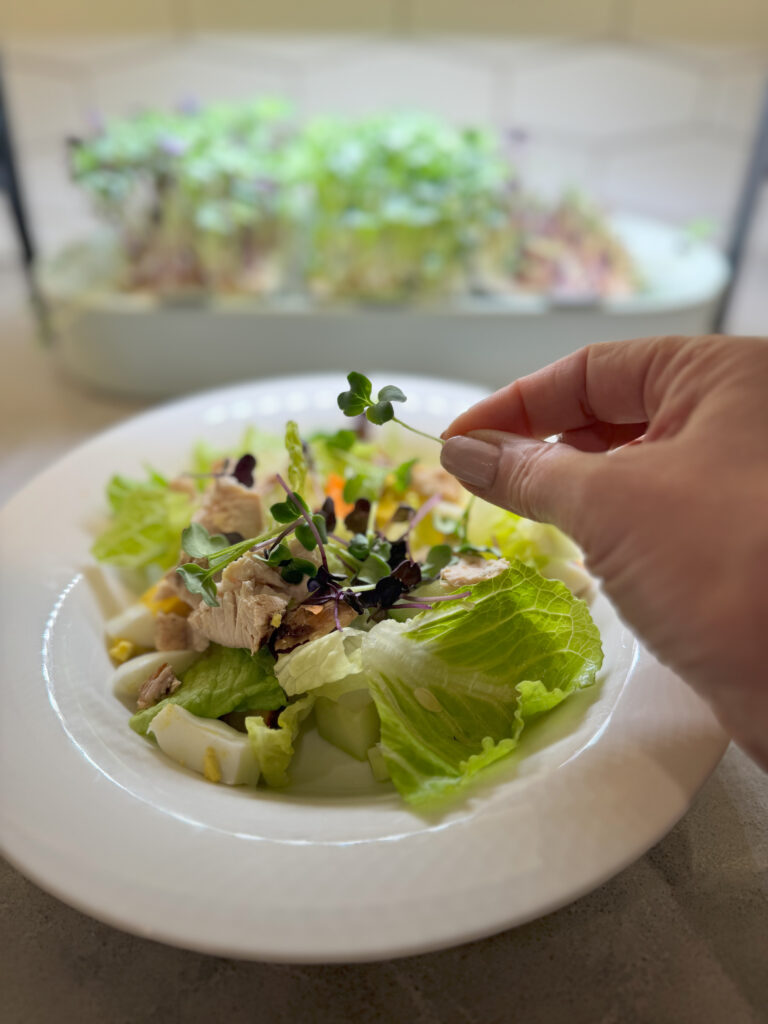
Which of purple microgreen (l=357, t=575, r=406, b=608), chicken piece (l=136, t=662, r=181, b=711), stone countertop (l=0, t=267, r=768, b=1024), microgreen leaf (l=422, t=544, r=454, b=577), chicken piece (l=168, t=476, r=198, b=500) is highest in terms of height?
purple microgreen (l=357, t=575, r=406, b=608)

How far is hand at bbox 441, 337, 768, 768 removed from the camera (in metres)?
0.48

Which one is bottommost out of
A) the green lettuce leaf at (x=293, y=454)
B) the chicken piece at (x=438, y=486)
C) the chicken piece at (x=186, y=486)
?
the chicken piece at (x=186, y=486)

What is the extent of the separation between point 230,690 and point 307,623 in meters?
0.09

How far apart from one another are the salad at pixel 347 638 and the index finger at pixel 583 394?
91 millimetres

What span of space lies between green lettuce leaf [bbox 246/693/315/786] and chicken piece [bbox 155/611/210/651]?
131 mm

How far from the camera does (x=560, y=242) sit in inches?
62.1

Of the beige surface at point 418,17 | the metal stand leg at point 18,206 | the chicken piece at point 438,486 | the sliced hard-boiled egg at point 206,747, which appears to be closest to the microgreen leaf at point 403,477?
the chicken piece at point 438,486

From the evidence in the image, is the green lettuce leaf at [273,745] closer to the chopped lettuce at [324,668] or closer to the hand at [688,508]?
the chopped lettuce at [324,668]

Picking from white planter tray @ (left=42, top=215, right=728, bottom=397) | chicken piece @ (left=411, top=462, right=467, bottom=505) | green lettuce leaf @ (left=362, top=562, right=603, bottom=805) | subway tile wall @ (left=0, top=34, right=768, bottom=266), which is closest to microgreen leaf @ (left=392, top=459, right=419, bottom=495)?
chicken piece @ (left=411, top=462, right=467, bottom=505)

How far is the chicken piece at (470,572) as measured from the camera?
746 mm

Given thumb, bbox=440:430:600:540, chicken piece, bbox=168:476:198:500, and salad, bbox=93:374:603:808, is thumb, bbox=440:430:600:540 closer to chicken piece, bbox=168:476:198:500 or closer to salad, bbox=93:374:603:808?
salad, bbox=93:374:603:808

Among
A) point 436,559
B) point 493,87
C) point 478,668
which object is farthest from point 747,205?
point 478,668

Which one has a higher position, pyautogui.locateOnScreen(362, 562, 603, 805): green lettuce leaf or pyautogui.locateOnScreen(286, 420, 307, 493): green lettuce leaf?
pyautogui.locateOnScreen(286, 420, 307, 493): green lettuce leaf

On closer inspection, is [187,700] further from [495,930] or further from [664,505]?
[664,505]
